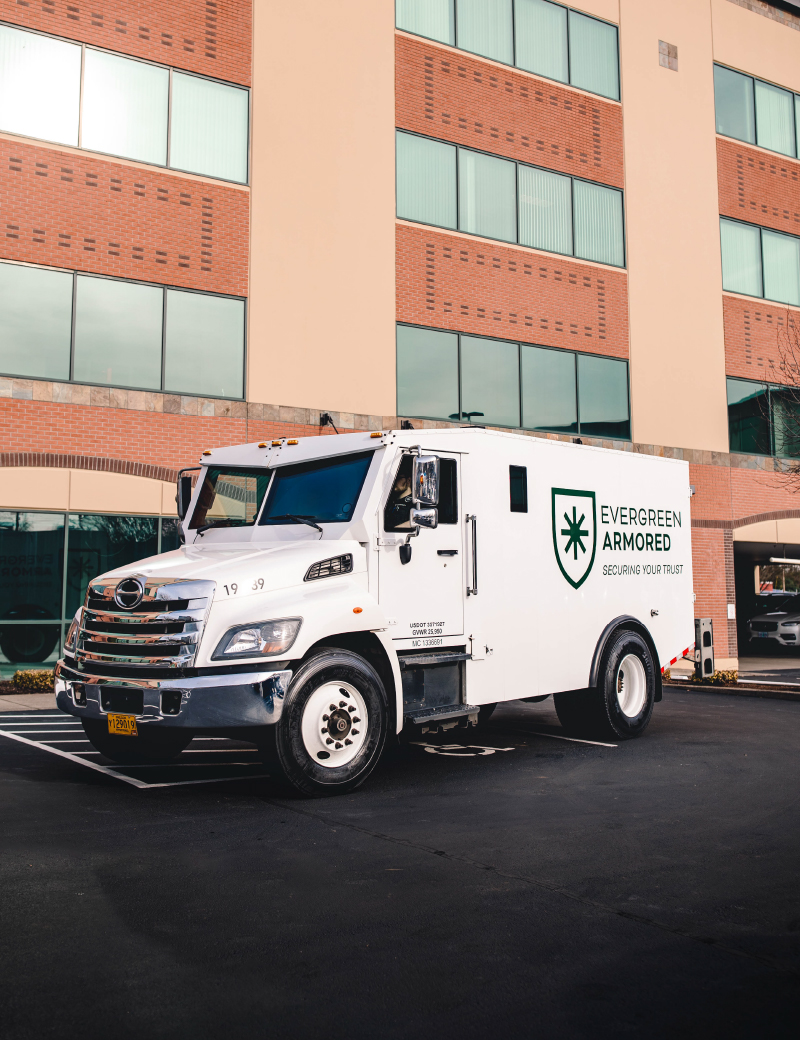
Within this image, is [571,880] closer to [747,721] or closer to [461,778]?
[461,778]

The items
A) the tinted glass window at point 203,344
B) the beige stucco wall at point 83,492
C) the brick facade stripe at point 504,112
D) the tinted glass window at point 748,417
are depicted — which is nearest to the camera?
the beige stucco wall at point 83,492

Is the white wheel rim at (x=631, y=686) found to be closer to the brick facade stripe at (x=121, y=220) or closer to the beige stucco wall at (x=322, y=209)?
the beige stucco wall at (x=322, y=209)

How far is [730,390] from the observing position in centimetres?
2464

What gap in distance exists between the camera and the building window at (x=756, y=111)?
2550 cm

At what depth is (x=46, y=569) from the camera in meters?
16.2

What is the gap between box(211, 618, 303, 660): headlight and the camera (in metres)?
7.47

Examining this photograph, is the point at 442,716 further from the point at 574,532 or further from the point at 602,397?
the point at 602,397

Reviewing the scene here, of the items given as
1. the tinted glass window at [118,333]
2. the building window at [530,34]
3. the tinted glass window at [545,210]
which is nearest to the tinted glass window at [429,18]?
the building window at [530,34]

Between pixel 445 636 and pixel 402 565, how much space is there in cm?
82

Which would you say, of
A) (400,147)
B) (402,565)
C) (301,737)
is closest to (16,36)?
(400,147)

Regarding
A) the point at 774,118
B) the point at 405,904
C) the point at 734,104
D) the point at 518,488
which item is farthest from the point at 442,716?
the point at 774,118

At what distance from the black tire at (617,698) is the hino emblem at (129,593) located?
524 centimetres

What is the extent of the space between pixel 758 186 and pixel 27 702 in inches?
852

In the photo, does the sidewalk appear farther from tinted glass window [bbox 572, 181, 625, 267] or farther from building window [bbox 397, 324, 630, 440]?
tinted glass window [bbox 572, 181, 625, 267]
